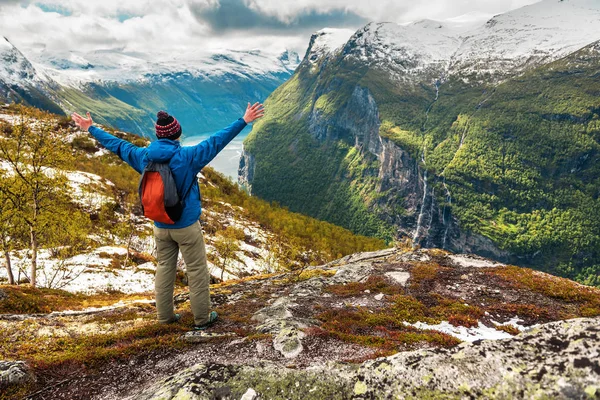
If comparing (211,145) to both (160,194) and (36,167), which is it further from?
(36,167)

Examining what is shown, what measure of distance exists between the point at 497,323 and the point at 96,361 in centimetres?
1242

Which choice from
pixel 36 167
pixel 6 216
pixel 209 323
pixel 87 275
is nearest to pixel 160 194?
pixel 209 323

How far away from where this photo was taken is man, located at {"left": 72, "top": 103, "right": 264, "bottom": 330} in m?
7.05

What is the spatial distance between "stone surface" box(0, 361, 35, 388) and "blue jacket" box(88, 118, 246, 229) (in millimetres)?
3561

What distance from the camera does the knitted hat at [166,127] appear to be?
7.27m

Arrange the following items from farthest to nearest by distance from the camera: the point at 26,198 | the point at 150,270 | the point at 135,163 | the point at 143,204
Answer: the point at 150,270
the point at 26,198
the point at 135,163
the point at 143,204

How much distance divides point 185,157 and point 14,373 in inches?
195

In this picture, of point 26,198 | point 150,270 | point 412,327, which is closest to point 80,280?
point 150,270

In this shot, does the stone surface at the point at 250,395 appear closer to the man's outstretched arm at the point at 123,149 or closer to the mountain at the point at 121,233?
the man's outstretched arm at the point at 123,149

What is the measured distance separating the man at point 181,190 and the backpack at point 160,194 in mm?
179

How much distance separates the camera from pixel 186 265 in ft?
27.1

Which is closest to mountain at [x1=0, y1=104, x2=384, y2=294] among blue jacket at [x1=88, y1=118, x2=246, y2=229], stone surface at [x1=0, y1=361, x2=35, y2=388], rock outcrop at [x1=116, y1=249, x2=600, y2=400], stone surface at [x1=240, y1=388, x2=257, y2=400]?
blue jacket at [x1=88, y1=118, x2=246, y2=229]

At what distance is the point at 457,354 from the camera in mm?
3930

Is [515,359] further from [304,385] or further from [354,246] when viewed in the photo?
[354,246]
